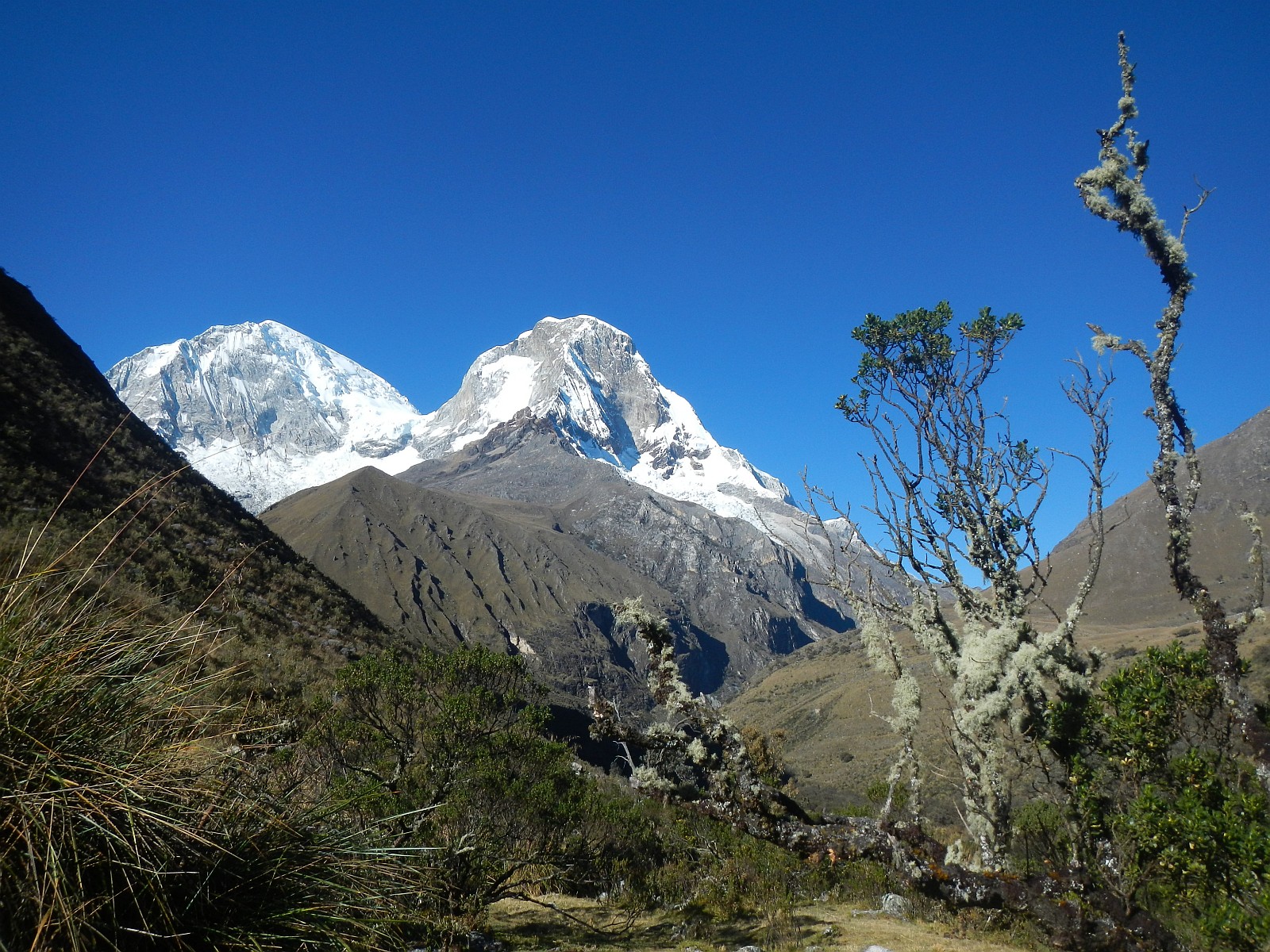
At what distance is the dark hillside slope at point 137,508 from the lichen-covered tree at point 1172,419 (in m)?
15.2

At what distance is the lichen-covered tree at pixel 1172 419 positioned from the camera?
5785 millimetres

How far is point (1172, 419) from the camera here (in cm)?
629

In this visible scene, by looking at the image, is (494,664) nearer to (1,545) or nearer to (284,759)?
(284,759)

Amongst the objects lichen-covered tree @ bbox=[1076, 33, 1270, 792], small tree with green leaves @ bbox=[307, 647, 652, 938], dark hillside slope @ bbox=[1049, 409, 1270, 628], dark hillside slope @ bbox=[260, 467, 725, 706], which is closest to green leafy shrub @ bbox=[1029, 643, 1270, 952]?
lichen-covered tree @ bbox=[1076, 33, 1270, 792]

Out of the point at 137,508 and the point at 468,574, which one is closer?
the point at 137,508

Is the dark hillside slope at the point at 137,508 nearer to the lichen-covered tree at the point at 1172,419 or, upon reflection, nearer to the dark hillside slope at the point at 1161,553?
the lichen-covered tree at the point at 1172,419

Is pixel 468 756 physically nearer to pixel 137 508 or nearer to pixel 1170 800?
pixel 1170 800

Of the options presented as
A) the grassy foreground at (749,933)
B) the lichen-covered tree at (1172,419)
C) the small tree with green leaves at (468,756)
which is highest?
the lichen-covered tree at (1172,419)

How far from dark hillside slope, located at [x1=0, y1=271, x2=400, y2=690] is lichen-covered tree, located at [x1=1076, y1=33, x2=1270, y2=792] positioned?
15.2m

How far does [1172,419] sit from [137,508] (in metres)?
19.0

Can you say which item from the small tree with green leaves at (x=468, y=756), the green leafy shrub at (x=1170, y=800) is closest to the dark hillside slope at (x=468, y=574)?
the small tree with green leaves at (x=468, y=756)

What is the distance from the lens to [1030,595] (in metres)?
7.50

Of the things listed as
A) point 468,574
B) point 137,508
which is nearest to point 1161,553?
point 137,508

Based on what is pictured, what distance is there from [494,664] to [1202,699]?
26.9 ft
